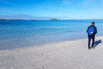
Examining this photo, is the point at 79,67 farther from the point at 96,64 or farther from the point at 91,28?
the point at 91,28

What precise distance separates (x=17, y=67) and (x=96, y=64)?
376 centimetres

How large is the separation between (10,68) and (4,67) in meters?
0.35

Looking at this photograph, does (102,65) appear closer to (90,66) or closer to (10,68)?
(90,66)

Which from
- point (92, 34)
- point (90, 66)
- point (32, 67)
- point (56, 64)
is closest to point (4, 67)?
point (32, 67)

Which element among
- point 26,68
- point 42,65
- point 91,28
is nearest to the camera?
point 26,68

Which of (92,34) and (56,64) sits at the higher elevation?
(92,34)

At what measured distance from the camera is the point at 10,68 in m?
3.89

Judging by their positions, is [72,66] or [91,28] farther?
[91,28]

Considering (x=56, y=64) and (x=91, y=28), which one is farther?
(x=91, y=28)

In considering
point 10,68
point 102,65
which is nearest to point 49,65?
point 10,68

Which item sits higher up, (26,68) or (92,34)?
(92,34)

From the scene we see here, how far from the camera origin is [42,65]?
13.5ft

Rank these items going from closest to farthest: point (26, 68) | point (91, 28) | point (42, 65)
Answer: point (26, 68) < point (42, 65) < point (91, 28)

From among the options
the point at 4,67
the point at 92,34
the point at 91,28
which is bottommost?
the point at 4,67
